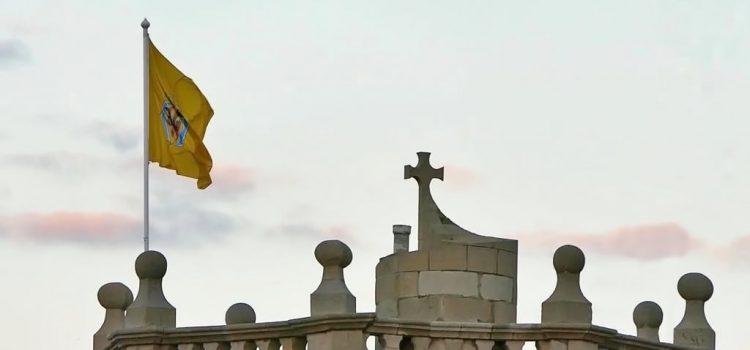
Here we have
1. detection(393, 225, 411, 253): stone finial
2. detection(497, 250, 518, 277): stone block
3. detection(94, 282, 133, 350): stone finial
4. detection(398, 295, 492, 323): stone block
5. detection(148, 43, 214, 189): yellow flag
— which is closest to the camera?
detection(398, 295, 492, 323): stone block

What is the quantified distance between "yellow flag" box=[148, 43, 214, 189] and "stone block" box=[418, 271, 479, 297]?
21.0 feet

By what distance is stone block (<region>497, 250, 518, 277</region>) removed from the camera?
3262cm

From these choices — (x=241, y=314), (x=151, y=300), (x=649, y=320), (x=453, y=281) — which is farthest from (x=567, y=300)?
(x=241, y=314)

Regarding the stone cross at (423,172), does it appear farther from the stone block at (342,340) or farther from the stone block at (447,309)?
the stone block at (342,340)

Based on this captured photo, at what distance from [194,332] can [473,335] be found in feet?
10.5

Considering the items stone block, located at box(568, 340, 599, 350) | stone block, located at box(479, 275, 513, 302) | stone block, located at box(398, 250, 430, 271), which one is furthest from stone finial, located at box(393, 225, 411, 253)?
stone block, located at box(568, 340, 599, 350)

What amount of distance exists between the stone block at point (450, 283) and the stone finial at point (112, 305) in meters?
4.63

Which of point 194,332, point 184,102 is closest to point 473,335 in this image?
point 194,332

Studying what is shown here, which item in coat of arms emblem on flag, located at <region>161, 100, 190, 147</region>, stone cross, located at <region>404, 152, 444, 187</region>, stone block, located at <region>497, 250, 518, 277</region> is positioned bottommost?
stone block, located at <region>497, 250, 518, 277</region>

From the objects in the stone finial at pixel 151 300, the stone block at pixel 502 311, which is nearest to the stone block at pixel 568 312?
the stone block at pixel 502 311

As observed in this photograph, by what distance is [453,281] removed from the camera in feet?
106

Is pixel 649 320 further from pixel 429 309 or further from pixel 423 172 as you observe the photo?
pixel 429 309

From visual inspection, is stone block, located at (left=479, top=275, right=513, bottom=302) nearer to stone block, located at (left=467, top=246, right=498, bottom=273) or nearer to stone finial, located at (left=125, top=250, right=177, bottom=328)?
stone block, located at (left=467, top=246, right=498, bottom=273)

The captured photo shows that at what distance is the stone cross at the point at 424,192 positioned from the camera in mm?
33188
